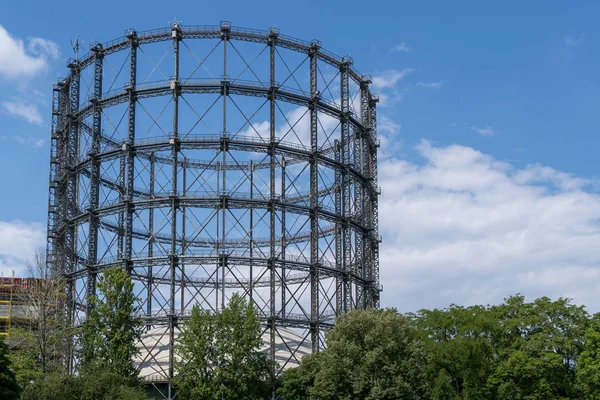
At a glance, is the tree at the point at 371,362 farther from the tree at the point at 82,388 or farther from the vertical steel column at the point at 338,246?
the tree at the point at 82,388

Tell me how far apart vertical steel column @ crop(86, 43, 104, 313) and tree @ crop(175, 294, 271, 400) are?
27.6 feet

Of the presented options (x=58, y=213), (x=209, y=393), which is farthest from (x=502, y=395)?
(x=58, y=213)

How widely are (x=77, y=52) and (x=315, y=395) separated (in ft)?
89.3

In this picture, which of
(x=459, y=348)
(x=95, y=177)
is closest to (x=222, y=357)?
(x=459, y=348)

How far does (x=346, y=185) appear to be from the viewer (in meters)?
49.0

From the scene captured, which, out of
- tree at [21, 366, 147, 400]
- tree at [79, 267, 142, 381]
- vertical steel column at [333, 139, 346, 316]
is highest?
vertical steel column at [333, 139, 346, 316]

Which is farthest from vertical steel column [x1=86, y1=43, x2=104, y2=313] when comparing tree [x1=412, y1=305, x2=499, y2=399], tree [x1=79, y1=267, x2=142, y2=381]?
tree [x1=412, y1=305, x2=499, y2=399]

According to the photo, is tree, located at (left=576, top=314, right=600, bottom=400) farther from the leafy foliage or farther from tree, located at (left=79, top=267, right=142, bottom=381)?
tree, located at (left=79, top=267, right=142, bottom=381)

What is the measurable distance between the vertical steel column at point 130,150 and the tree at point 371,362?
40.6 ft

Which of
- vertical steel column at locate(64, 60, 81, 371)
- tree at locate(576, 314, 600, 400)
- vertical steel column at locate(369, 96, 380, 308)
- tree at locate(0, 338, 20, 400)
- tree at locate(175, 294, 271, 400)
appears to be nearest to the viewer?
tree at locate(0, 338, 20, 400)

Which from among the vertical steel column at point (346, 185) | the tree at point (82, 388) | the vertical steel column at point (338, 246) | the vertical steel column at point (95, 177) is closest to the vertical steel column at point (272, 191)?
the vertical steel column at point (338, 246)

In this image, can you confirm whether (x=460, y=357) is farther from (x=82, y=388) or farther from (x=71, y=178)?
(x=71, y=178)

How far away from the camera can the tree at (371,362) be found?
34.5 meters

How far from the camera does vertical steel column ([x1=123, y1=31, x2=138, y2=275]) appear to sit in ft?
141
